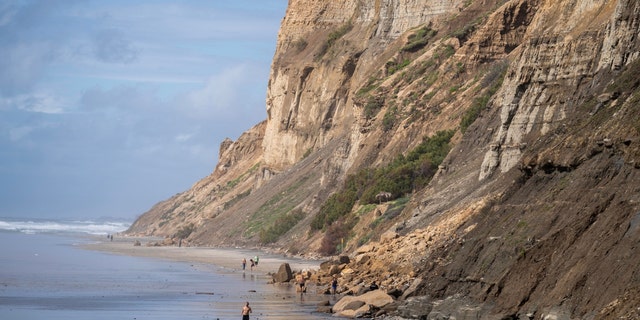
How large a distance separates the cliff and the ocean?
182 inches

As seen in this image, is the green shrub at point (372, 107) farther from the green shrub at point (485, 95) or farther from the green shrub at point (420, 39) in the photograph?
the green shrub at point (485, 95)

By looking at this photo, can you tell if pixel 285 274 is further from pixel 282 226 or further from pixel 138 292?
pixel 282 226

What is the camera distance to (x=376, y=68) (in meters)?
94.7

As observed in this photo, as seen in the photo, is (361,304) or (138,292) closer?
(361,304)

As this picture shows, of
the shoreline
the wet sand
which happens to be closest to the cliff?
the shoreline

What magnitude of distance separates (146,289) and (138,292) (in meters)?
1.69

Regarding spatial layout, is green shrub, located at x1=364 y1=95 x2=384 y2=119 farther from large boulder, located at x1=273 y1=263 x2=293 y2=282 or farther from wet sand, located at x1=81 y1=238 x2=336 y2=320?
large boulder, located at x1=273 y1=263 x2=293 y2=282

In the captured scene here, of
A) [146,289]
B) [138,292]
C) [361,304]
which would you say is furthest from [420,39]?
[361,304]

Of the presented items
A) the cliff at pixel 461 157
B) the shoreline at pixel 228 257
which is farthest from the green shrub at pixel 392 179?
the shoreline at pixel 228 257

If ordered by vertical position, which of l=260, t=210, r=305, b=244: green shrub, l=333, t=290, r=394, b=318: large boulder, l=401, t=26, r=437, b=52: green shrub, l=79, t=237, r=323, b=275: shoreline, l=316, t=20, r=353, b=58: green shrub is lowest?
l=333, t=290, r=394, b=318: large boulder

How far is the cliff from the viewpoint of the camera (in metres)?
31.7

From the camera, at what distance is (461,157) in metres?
59.6

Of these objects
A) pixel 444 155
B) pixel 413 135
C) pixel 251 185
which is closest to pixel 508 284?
pixel 444 155

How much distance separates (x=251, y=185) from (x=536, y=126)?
245 feet
